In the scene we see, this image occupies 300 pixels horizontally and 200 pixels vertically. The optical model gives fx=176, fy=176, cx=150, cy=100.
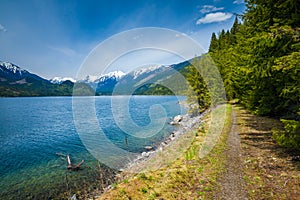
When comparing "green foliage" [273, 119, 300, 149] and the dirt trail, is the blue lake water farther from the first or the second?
"green foliage" [273, 119, 300, 149]

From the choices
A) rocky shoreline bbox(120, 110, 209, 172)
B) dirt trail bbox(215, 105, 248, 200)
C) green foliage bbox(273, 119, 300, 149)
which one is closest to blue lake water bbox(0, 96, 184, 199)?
rocky shoreline bbox(120, 110, 209, 172)

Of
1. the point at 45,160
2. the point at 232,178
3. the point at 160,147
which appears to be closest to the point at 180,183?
the point at 232,178

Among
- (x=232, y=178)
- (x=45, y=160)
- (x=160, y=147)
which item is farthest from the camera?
(x=160, y=147)

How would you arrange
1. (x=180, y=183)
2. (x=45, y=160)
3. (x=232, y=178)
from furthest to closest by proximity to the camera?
(x=45, y=160) < (x=180, y=183) < (x=232, y=178)

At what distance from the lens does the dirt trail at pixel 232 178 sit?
5.91 m

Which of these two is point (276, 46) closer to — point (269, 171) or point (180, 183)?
point (269, 171)

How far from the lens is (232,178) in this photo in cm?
694

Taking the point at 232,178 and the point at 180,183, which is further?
the point at 180,183

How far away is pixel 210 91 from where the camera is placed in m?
Answer: 27.1

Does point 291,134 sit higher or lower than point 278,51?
lower

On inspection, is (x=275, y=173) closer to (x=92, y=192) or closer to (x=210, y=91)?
(x=92, y=192)

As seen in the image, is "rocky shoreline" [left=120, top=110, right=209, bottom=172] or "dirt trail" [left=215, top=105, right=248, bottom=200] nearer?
"dirt trail" [left=215, top=105, right=248, bottom=200]

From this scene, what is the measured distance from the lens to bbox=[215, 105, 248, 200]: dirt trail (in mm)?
5906

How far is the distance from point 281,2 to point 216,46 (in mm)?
40472
